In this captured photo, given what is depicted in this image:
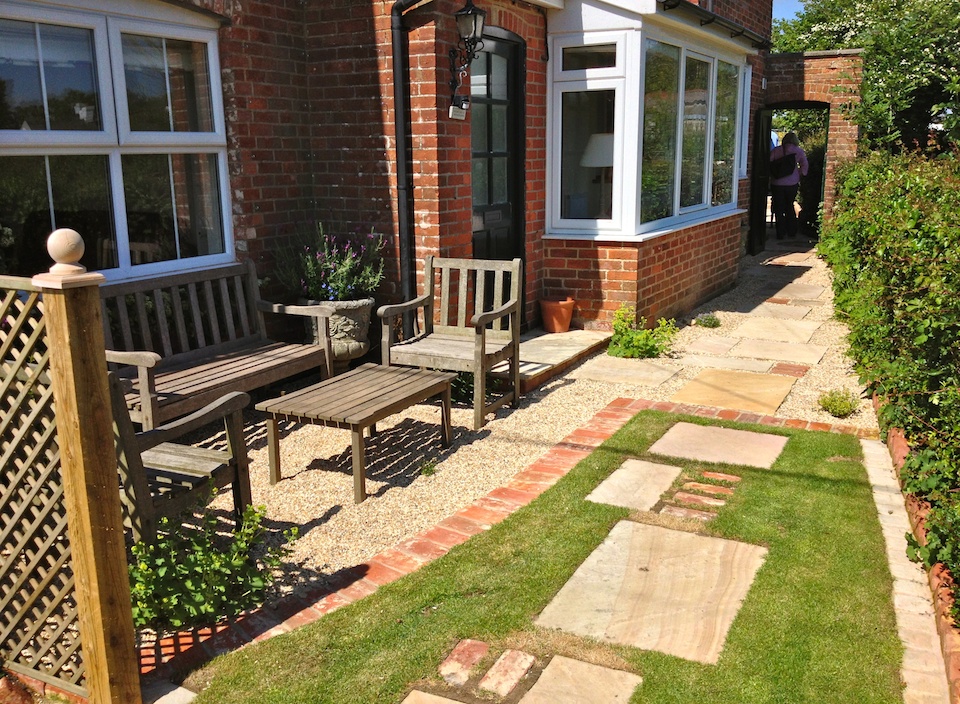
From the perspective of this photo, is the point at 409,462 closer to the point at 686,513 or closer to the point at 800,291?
the point at 686,513

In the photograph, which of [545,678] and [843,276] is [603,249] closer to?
[843,276]

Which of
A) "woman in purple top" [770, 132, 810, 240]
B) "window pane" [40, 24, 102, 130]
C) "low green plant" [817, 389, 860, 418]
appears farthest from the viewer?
"woman in purple top" [770, 132, 810, 240]

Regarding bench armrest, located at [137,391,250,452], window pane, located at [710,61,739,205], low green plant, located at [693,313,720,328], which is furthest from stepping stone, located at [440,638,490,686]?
window pane, located at [710,61,739,205]

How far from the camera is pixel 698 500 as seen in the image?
14.5ft

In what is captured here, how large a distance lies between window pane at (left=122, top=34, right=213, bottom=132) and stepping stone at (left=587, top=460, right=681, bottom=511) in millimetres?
3624

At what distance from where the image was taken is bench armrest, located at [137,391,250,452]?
3414mm

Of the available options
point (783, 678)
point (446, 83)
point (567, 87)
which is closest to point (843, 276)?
point (567, 87)

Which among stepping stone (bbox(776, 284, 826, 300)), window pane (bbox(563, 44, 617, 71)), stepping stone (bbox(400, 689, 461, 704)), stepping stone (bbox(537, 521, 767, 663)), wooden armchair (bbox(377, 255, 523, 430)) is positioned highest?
window pane (bbox(563, 44, 617, 71))

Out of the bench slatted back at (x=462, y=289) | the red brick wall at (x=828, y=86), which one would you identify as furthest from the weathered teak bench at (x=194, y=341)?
the red brick wall at (x=828, y=86)

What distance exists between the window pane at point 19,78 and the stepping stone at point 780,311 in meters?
7.29

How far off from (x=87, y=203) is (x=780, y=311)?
7.33m

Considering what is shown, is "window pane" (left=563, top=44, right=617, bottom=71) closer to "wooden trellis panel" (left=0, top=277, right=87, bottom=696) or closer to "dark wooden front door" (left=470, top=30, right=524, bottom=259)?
"dark wooden front door" (left=470, top=30, right=524, bottom=259)

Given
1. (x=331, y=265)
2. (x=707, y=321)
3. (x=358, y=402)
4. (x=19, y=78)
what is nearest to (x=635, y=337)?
(x=707, y=321)

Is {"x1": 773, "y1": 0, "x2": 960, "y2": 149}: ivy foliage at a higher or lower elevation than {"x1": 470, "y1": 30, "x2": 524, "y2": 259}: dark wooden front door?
higher
